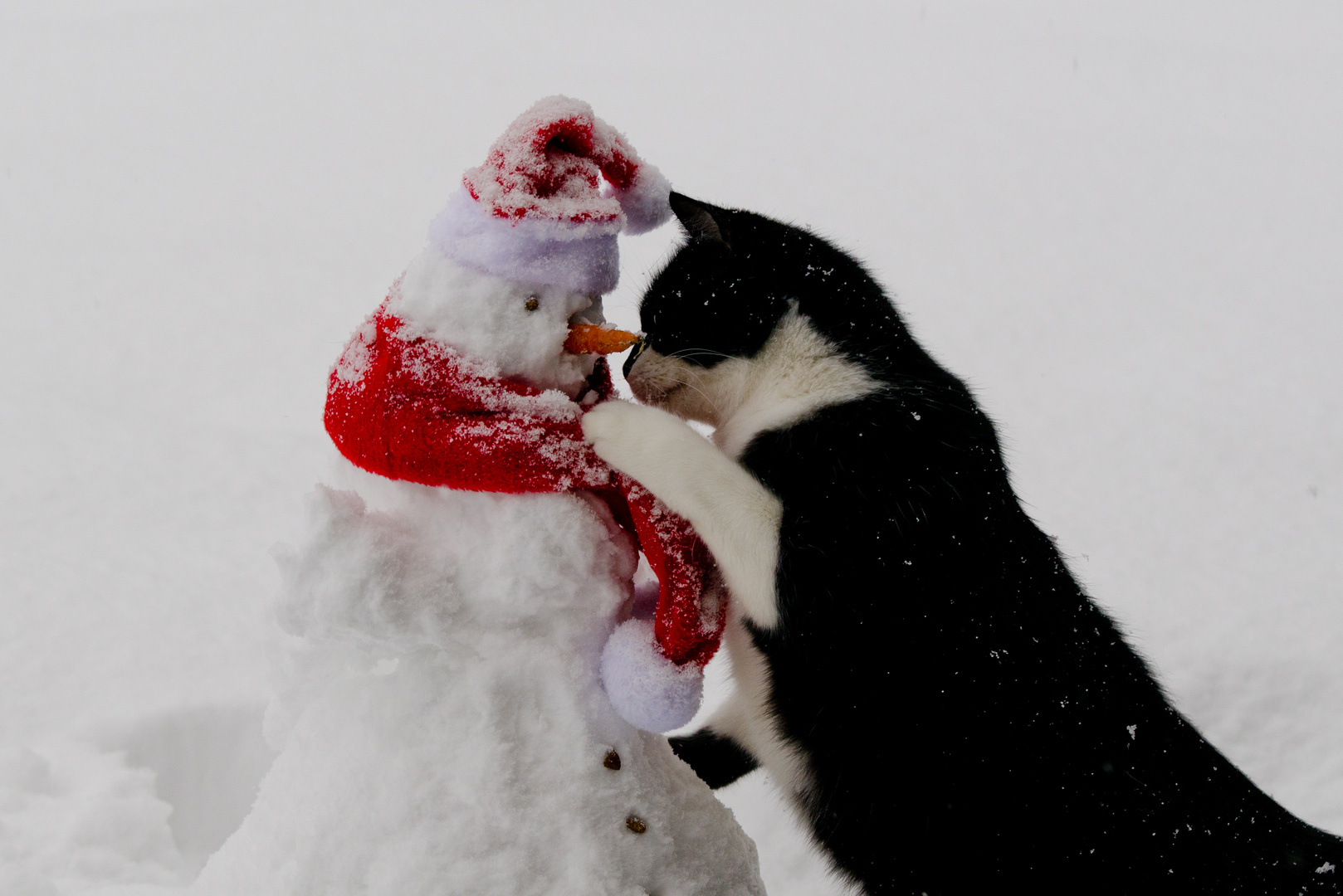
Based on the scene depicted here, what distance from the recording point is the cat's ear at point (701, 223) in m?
1.12

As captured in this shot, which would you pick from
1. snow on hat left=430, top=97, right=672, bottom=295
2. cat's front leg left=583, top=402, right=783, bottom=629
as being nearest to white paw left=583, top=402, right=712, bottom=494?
cat's front leg left=583, top=402, right=783, bottom=629

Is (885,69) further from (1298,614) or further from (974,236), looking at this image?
(1298,614)

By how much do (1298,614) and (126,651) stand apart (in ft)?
8.54

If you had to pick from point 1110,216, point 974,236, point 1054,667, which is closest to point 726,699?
point 1054,667

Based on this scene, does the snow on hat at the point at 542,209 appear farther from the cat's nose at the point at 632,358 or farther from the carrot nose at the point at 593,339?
the cat's nose at the point at 632,358

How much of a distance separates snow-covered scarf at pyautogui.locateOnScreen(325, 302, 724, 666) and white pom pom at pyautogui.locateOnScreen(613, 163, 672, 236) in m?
0.24

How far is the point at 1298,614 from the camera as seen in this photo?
2.27 meters

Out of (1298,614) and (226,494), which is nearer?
(1298,614)

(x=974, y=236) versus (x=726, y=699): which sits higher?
(x=974, y=236)

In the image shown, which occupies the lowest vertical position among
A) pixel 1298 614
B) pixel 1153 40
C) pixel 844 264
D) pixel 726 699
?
pixel 726 699

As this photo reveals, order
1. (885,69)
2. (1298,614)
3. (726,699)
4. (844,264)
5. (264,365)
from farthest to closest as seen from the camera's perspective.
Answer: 1. (885,69)
2. (264,365)
3. (1298,614)
4. (726,699)
5. (844,264)

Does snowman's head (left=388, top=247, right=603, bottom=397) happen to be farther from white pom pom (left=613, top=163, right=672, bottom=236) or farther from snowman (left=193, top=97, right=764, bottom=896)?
white pom pom (left=613, top=163, right=672, bottom=236)

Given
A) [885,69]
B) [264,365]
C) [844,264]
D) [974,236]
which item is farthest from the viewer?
[885,69]

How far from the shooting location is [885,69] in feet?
13.5
